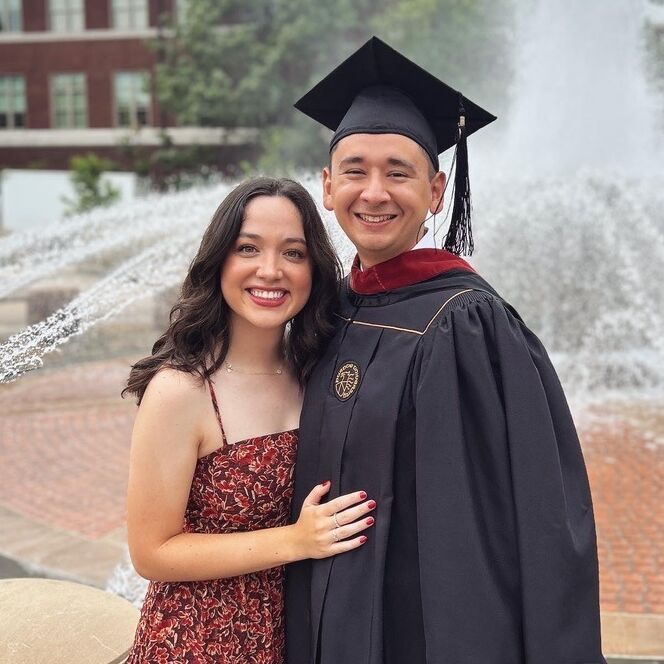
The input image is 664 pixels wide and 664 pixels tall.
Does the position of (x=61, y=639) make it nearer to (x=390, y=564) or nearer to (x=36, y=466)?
(x=390, y=564)

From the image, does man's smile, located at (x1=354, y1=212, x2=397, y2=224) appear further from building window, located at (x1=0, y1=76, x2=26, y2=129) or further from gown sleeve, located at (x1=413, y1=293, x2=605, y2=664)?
building window, located at (x1=0, y1=76, x2=26, y2=129)

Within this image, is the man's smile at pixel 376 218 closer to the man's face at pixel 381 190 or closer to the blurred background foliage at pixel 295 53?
the man's face at pixel 381 190

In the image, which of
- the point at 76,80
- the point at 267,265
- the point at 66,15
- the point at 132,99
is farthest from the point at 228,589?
the point at 66,15

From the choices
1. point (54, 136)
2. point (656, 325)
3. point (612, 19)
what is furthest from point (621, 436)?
point (54, 136)

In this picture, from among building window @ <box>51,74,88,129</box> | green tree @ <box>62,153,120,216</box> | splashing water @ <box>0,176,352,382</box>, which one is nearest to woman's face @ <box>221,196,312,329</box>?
splashing water @ <box>0,176,352,382</box>

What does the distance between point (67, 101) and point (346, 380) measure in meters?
28.8

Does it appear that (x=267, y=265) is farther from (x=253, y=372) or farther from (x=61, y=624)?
(x=61, y=624)

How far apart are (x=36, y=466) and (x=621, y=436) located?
4217 mm

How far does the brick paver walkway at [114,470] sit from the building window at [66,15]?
2290 centimetres

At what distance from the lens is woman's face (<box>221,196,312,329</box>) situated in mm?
1900

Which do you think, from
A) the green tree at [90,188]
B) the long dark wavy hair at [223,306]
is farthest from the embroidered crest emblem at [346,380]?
the green tree at [90,188]

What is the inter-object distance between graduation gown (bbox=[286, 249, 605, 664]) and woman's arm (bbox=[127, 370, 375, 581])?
0.30 ft

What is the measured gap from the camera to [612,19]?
14.2 metres

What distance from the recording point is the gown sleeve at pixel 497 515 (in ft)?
5.20
